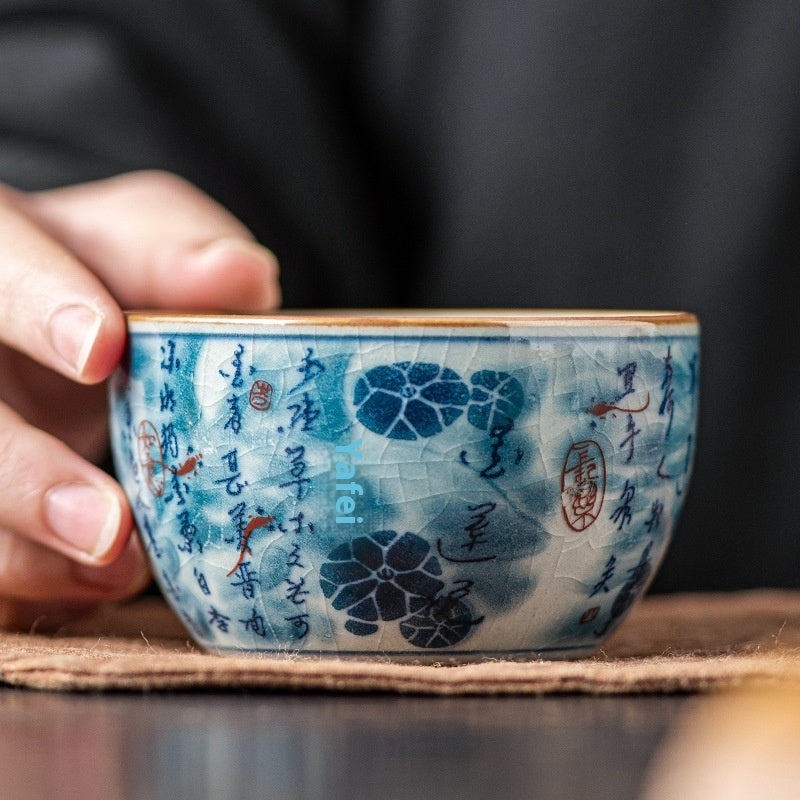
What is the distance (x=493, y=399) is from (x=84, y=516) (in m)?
0.23

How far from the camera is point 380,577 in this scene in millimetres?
460

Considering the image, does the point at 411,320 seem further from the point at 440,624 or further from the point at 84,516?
the point at 84,516


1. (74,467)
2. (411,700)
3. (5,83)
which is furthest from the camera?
(5,83)

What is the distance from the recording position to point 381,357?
0.44 meters

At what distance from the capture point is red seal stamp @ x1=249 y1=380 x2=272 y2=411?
45 centimetres

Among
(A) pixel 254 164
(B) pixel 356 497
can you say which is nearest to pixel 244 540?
(B) pixel 356 497

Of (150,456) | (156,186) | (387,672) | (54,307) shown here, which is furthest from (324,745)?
(156,186)

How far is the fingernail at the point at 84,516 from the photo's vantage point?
0.56 metres

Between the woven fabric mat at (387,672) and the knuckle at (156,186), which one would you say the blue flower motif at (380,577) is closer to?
the woven fabric mat at (387,672)

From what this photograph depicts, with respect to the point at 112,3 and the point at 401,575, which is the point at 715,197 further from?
the point at 401,575

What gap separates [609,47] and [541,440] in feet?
2.26

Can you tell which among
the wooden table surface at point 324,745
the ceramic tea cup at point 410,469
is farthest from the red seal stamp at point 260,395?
the wooden table surface at point 324,745

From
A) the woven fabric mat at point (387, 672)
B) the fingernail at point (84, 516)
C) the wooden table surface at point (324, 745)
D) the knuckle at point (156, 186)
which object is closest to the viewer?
the wooden table surface at point (324, 745)

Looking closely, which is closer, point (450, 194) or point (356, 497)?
point (356, 497)
